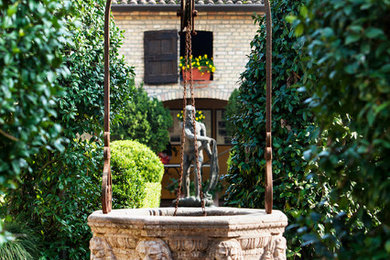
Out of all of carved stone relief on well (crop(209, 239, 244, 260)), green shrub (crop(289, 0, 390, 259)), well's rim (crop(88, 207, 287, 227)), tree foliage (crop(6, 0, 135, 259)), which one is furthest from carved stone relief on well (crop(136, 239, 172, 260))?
tree foliage (crop(6, 0, 135, 259))

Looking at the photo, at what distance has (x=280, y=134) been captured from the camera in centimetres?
522

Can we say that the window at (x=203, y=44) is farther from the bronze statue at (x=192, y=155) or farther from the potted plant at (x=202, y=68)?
the bronze statue at (x=192, y=155)

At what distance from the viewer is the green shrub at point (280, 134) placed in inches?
198

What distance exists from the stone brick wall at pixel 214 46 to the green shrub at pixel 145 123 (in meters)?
0.80

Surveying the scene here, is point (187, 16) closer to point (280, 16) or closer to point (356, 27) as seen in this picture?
A: point (280, 16)

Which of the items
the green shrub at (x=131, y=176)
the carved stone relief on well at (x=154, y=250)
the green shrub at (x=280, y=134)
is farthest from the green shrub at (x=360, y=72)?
the green shrub at (x=131, y=176)

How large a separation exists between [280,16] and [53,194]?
2.92 m

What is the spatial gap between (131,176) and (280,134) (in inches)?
116

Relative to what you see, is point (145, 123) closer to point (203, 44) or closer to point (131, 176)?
point (203, 44)

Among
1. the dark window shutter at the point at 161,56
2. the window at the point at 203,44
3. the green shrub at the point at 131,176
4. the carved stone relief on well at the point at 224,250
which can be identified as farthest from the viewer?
the window at the point at 203,44

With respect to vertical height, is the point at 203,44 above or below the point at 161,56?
above

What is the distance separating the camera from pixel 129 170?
7.59 m

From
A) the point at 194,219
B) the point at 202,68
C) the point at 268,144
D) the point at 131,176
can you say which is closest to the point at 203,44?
the point at 202,68

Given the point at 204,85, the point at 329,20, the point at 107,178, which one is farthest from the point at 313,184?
the point at 204,85
